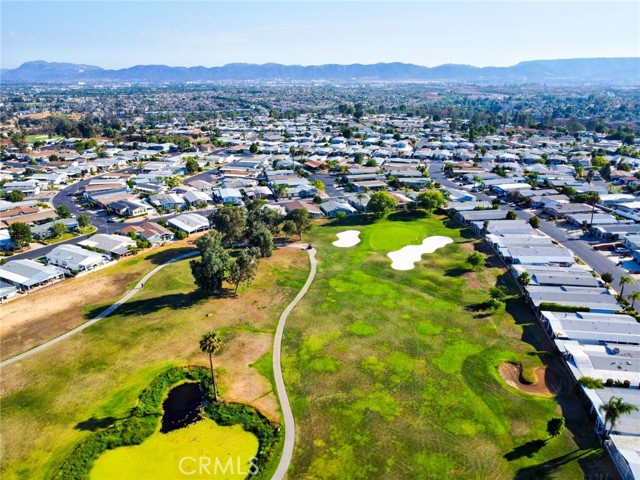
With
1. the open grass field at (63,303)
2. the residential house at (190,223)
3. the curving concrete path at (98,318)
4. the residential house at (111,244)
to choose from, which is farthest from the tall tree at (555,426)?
the residential house at (190,223)

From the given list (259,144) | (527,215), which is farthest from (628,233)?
(259,144)

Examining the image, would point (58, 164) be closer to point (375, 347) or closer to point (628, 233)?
point (375, 347)

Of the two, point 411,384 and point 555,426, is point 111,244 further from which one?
point 555,426

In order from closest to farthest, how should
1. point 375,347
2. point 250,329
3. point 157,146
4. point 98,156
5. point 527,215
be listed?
point 375,347 < point 250,329 < point 527,215 < point 98,156 < point 157,146

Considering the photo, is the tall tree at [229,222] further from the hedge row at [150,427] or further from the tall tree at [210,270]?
the hedge row at [150,427]

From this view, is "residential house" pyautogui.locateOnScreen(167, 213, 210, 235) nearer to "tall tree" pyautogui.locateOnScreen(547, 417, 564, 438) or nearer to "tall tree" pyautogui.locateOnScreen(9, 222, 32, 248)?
"tall tree" pyautogui.locateOnScreen(9, 222, 32, 248)
